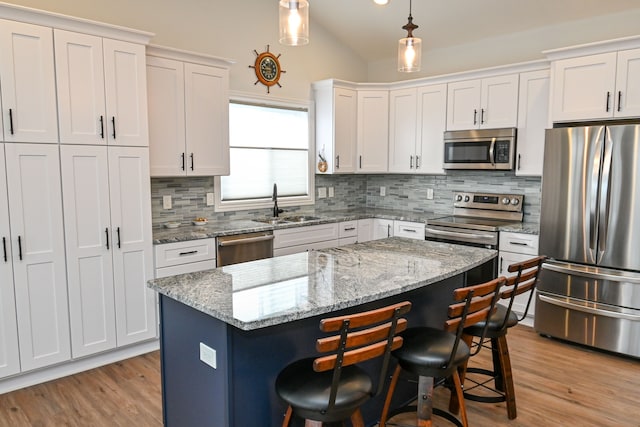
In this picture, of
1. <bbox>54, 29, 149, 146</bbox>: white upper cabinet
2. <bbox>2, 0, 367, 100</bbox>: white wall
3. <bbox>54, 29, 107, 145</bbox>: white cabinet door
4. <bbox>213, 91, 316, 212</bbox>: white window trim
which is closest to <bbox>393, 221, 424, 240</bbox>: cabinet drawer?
<bbox>213, 91, 316, 212</bbox>: white window trim

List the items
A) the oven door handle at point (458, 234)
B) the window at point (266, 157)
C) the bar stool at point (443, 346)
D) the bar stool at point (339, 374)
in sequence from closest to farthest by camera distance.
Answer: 1. the bar stool at point (339, 374)
2. the bar stool at point (443, 346)
3. the oven door handle at point (458, 234)
4. the window at point (266, 157)

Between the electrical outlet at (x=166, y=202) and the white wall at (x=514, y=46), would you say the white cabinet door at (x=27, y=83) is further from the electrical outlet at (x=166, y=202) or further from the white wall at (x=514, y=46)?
the white wall at (x=514, y=46)

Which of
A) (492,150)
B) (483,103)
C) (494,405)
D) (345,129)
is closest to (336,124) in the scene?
(345,129)

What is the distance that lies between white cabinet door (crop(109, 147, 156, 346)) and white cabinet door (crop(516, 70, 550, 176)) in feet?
11.1

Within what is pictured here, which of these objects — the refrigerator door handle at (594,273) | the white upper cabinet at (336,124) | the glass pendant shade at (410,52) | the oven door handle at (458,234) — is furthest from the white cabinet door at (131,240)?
the refrigerator door handle at (594,273)

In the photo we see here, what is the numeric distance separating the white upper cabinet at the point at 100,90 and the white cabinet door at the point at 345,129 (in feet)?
7.56

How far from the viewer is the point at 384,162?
214 inches

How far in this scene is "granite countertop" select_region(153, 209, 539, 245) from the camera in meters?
3.74

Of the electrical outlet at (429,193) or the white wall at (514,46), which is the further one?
the electrical outlet at (429,193)

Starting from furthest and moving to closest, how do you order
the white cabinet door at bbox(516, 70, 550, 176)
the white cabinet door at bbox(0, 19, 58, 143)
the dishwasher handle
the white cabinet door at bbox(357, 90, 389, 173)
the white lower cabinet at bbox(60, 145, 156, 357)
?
the white cabinet door at bbox(357, 90, 389, 173)
the white cabinet door at bbox(516, 70, 550, 176)
the dishwasher handle
the white lower cabinet at bbox(60, 145, 156, 357)
the white cabinet door at bbox(0, 19, 58, 143)

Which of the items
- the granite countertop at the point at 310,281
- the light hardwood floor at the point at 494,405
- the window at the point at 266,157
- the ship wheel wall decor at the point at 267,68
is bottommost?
the light hardwood floor at the point at 494,405

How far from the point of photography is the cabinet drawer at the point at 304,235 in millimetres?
4355

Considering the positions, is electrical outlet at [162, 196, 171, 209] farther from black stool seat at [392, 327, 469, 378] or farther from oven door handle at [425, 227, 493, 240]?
black stool seat at [392, 327, 469, 378]

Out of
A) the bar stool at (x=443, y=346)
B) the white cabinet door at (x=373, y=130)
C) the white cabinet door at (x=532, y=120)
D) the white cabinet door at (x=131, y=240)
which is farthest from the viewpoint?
the white cabinet door at (x=373, y=130)
